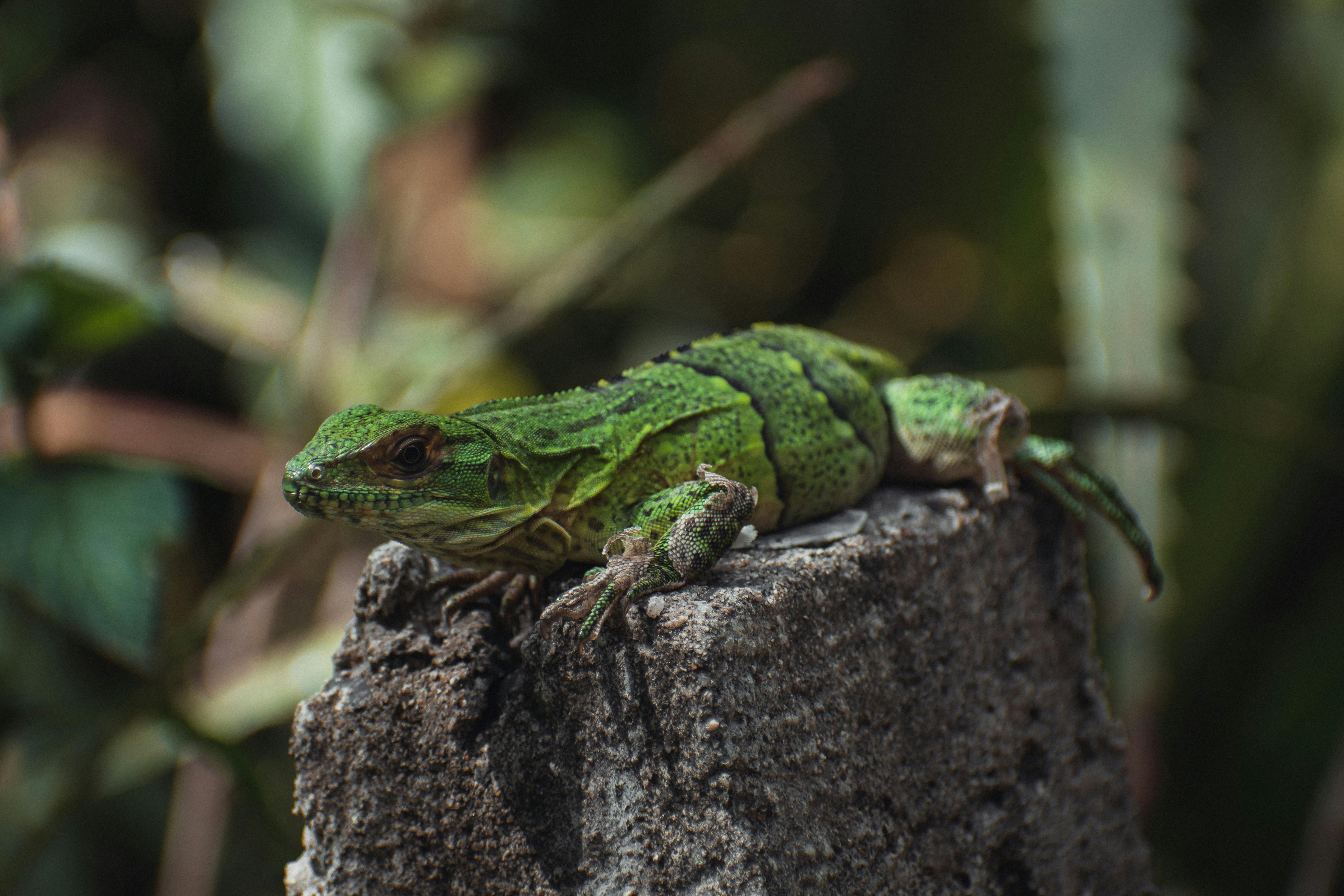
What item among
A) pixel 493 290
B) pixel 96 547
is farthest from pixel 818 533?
pixel 493 290

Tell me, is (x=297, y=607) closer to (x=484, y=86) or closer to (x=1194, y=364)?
(x=484, y=86)

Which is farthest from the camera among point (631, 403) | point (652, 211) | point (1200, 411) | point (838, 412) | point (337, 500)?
point (652, 211)

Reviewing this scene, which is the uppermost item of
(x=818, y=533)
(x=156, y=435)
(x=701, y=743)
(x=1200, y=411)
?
(x=156, y=435)

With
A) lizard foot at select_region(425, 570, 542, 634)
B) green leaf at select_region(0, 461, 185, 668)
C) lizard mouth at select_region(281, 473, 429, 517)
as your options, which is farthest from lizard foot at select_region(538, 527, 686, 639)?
green leaf at select_region(0, 461, 185, 668)

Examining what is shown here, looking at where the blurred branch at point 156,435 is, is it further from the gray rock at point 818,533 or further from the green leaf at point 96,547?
the gray rock at point 818,533

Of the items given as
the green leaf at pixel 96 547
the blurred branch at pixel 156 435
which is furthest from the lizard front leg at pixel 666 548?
the blurred branch at pixel 156 435

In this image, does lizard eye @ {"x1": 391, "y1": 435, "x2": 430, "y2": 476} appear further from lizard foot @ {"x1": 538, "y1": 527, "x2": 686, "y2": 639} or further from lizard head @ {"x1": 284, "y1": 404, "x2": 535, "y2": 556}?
lizard foot @ {"x1": 538, "y1": 527, "x2": 686, "y2": 639}

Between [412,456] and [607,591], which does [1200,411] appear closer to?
[607,591]
